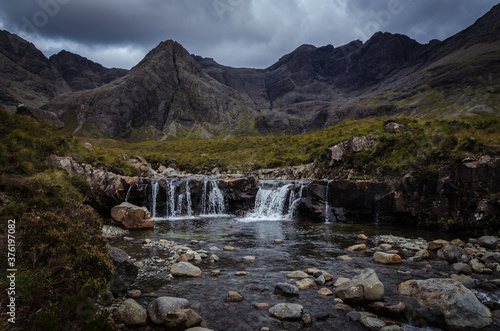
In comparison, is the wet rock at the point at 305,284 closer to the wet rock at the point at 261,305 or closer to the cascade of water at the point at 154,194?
the wet rock at the point at 261,305

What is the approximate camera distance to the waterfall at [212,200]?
29734 millimetres

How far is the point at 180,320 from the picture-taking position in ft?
21.2

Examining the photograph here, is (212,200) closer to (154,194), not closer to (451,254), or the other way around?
(154,194)

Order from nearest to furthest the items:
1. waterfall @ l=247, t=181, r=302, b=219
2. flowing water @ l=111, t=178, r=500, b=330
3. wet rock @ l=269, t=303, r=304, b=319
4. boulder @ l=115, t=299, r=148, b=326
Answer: boulder @ l=115, t=299, r=148, b=326
wet rock @ l=269, t=303, r=304, b=319
flowing water @ l=111, t=178, r=500, b=330
waterfall @ l=247, t=181, r=302, b=219

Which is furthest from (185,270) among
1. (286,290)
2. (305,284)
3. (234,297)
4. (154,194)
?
(154,194)

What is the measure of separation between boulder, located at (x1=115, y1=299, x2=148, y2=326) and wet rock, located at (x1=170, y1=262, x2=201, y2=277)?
10.8ft

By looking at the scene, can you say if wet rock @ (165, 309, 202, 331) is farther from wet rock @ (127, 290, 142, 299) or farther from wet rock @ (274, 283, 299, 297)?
wet rock @ (274, 283, 299, 297)

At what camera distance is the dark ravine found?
16062mm

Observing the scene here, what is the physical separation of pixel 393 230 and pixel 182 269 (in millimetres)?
16829

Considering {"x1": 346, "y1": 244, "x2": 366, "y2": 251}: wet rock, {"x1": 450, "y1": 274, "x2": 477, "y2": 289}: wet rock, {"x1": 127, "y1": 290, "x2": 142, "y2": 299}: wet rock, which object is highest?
{"x1": 127, "y1": 290, "x2": 142, "y2": 299}: wet rock

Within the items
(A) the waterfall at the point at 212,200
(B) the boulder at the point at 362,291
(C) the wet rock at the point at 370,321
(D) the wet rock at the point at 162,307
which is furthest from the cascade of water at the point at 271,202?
(D) the wet rock at the point at 162,307

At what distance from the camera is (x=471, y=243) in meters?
13.7

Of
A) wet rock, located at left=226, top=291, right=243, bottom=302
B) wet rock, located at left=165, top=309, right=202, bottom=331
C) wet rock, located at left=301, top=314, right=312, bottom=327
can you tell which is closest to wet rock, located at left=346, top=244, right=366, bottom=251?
wet rock, located at left=301, top=314, right=312, bottom=327

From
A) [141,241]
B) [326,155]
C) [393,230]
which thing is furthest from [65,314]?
[326,155]
